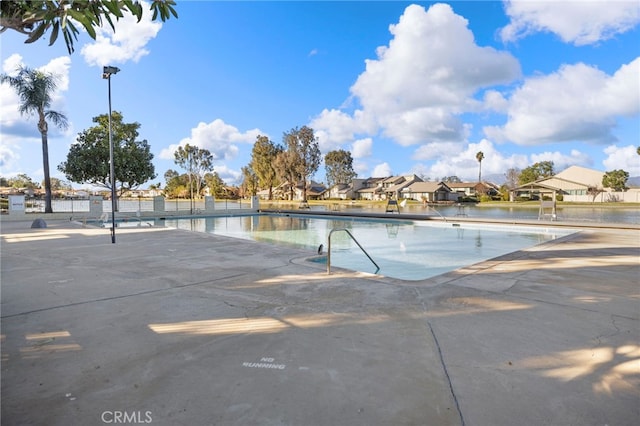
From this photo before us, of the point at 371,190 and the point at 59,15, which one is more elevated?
the point at 371,190

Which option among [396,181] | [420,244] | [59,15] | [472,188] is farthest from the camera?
[472,188]

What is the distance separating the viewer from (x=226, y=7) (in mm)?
14125

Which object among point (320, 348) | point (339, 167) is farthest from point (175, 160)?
point (320, 348)

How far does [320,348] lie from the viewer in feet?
9.34

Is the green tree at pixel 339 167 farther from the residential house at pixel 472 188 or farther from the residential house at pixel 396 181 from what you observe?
the residential house at pixel 472 188

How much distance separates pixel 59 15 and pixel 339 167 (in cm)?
6815

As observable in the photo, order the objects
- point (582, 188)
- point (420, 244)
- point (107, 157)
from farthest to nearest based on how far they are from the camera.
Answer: point (582, 188)
point (107, 157)
point (420, 244)

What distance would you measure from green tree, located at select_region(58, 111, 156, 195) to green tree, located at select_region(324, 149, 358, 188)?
4570 cm

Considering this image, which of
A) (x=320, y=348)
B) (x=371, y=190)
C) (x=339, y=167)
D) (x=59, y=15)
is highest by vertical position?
(x=339, y=167)

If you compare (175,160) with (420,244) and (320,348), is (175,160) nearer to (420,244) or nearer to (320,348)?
(420,244)

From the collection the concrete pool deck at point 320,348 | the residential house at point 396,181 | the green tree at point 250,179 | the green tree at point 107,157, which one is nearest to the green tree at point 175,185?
the green tree at point 250,179

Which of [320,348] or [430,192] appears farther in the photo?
[430,192]

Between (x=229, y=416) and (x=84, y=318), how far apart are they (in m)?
2.57

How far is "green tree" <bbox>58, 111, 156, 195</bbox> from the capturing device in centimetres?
2369
